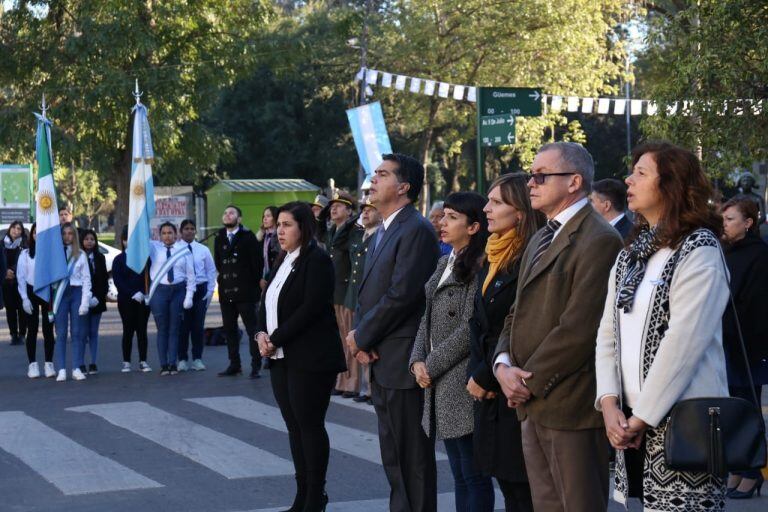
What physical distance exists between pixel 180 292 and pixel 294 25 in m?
42.7

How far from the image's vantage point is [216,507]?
24.7 feet

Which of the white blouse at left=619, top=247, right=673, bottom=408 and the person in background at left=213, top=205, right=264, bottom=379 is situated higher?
the white blouse at left=619, top=247, right=673, bottom=408

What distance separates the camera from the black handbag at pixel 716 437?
3980 millimetres

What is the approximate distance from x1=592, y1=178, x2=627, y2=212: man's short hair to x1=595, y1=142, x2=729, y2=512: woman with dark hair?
10.8ft

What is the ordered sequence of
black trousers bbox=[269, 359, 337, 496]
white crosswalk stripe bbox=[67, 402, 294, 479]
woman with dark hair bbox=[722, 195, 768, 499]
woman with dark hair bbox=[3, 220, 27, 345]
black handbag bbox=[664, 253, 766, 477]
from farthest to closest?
woman with dark hair bbox=[3, 220, 27, 345] < white crosswalk stripe bbox=[67, 402, 294, 479] < woman with dark hair bbox=[722, 195, 768, 499] < black trousers bbox=[269, 359, 337, 496] < black handbag bbox=[664, 253, 766, 477]

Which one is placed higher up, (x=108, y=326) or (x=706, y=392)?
(x=706, y=392)

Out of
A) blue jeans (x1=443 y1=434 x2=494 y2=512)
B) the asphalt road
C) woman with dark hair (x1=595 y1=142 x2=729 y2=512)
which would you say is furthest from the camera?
the asphalt road

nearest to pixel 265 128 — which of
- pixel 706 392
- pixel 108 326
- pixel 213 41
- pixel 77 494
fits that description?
pixel 213 41

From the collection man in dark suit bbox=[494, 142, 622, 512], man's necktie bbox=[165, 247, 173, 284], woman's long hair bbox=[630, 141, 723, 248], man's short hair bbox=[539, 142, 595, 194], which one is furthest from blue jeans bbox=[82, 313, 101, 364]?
woman's long hair bbox=[630, 141, 723, 248]

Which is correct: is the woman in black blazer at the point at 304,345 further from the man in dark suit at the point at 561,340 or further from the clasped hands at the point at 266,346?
the man in dark suit at the point at 561,340

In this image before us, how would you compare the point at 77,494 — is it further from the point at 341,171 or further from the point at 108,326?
the point at 341,171

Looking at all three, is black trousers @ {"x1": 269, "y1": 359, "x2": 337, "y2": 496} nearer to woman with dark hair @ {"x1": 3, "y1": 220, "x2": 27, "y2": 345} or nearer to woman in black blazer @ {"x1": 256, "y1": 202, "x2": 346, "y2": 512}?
woman in black blazer @ {"x1": 256, "y1": 202, "x2": 346, "y2": 512}

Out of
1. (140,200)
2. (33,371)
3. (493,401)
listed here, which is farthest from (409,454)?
(140,200)

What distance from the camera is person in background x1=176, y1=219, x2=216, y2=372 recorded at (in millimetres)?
14969
